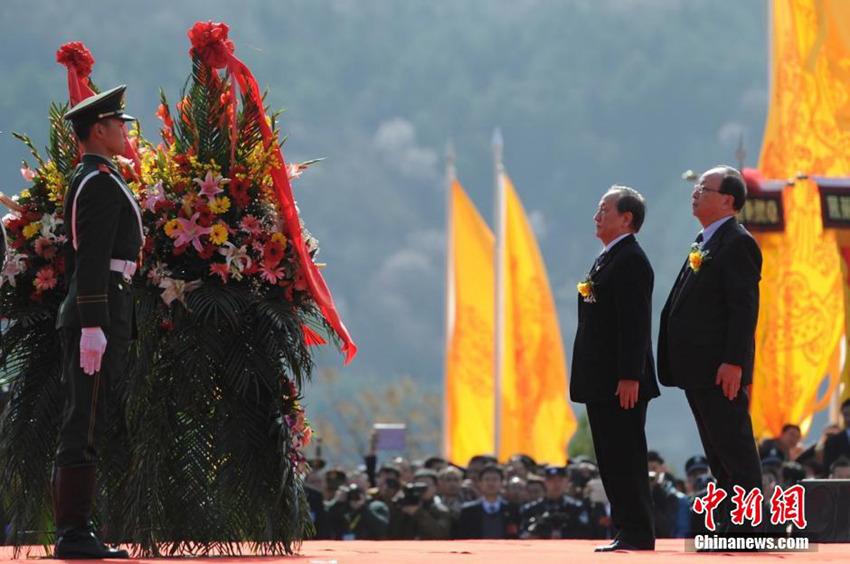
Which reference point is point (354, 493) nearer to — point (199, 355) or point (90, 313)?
point (199, 355)

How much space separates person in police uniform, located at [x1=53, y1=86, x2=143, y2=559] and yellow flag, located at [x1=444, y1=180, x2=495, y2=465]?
18943 millimetres

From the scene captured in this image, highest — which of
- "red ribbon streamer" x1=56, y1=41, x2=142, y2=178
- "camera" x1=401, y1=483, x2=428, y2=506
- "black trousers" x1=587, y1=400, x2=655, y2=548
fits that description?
"red ribbon streamer" x1=56, y1=41, x2=142, y2=178

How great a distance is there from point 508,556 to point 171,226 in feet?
6.62

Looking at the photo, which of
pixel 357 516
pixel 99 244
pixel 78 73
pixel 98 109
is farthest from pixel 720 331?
pixel 357 516

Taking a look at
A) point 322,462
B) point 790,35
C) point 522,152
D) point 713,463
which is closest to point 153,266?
point 713,463

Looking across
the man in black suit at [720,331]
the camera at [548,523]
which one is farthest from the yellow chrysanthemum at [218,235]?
the camera at [548,523]

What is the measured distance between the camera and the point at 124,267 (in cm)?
558

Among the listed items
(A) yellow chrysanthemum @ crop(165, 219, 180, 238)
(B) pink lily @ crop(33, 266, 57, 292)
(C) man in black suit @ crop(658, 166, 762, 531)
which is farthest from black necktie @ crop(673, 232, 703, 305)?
(B) pink lily @ crop(33, 266, 57, 292)

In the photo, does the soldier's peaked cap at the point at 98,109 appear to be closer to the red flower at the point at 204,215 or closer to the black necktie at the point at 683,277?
the red flower at the point at 204,215

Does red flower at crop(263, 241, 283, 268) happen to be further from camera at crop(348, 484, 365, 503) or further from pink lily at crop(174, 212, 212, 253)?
camera at crop(348, 484, 365, 503)

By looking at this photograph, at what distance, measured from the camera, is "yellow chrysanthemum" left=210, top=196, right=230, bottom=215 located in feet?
21.4

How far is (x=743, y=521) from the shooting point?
5.98 m

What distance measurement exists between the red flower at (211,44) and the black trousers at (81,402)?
6.09 ft

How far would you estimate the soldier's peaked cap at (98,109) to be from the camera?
5609 mm
